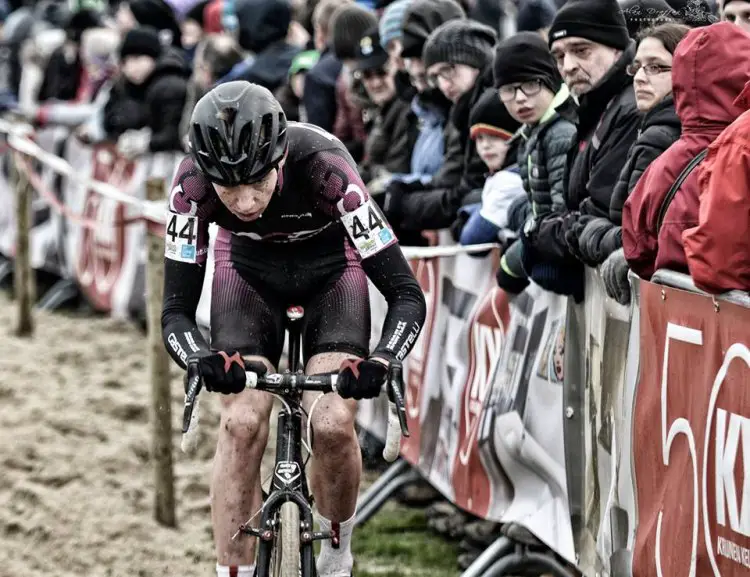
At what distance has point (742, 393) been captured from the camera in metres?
4.42

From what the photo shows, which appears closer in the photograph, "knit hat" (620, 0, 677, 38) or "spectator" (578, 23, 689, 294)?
"spectator" (578, 23, 689, 294)

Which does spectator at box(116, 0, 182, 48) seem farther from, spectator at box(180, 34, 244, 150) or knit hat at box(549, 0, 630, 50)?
knit hat at box(549, 0, 630, 50)

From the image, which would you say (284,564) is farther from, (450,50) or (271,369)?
(450,50)

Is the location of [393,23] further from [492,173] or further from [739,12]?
[739,12]

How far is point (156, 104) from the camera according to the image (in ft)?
45.7

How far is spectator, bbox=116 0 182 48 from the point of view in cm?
1583

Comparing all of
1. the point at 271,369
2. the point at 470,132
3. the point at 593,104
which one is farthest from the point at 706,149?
the point at 470,132

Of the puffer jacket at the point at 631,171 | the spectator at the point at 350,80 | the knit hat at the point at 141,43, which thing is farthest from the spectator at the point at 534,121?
the knit hat at the point at 141,43

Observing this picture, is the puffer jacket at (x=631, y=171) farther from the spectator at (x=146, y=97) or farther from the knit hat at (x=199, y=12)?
the knit hat at (x=199, y=12)

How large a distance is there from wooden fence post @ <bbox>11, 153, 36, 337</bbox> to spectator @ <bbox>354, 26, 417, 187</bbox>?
479 centimetres

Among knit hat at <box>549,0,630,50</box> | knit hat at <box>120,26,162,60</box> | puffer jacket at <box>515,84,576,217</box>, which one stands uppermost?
knit hat at <box>120,26,162,60</box>

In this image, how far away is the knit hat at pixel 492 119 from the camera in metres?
7.70

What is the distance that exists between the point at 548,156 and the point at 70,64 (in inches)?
458

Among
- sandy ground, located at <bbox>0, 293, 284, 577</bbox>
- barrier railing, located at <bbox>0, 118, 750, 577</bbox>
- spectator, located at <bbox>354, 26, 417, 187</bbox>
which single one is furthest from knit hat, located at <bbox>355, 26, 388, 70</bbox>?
sandy ground, located at <bbox>0, 293, 284, 577</bbox>
